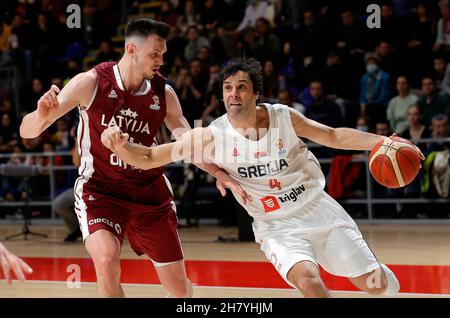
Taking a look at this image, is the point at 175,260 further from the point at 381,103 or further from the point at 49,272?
the point at 381,103

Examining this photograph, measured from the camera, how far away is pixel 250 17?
1348 cm

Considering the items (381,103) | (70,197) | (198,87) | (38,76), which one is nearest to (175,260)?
(70,197)

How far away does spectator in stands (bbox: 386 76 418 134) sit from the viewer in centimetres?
1048

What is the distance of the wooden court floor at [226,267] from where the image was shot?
6.04 m

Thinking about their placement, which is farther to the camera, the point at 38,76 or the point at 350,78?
the point at 38,76

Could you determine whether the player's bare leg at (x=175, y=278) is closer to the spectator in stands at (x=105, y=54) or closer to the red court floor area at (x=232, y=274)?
the red court floor area at (x=232, y=274)

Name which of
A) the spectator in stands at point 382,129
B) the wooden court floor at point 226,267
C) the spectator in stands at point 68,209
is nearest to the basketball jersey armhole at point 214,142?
the wooden court floor at point 226,267

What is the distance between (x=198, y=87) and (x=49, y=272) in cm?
553

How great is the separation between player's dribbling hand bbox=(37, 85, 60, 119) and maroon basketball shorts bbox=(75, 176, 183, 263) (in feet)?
1.77

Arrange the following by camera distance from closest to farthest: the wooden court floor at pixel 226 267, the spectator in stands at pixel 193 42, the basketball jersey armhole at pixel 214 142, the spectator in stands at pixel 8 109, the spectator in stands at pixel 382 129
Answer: the basketball jersey armhole at pixel 214 142 < the wooden court floor at pixel 226 267 < the spectator in stands at pixel 382 129 < the spectator in stands at pixel 193 42 < the spectator in stands at pixel 8 109

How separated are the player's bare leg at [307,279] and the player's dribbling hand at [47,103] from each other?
5.45 feet

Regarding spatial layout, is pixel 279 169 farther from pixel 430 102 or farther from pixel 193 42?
pixel 193 42
